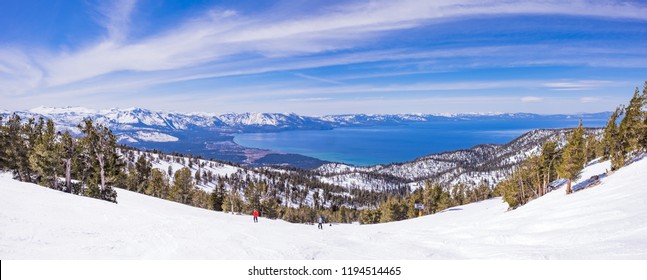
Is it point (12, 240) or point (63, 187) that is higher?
point (12, 240)

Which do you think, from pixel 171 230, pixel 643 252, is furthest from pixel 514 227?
pixel 171 230

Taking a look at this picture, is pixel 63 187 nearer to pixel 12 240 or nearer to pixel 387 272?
pixel 12 240

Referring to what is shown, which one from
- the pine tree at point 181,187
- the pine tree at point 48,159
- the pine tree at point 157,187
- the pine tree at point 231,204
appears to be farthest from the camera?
the pine tree at point 181,187

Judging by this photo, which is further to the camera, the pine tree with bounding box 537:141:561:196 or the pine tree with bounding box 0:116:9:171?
the pine tree with bounding box 537:141:561:196

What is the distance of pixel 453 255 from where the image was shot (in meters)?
15.5

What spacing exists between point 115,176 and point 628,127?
7184 centimetres

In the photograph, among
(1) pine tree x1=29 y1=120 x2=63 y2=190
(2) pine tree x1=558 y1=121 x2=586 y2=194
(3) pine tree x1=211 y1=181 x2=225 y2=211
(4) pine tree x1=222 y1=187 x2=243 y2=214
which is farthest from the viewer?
(3) pine tree x1=211 y1=181 x2=225 y2=211

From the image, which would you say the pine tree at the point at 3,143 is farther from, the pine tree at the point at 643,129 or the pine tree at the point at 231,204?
the pine tree at the point at 643,129

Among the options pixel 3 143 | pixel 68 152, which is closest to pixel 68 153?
pixel 68 152

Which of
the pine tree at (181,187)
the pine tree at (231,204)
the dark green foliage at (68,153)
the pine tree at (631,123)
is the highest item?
the pine tree at (631,123)

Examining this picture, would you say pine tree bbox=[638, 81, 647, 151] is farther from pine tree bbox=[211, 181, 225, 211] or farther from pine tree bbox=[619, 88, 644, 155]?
pine tree bbox=[211, 181, 225, 211]

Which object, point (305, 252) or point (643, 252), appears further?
point (305, 252)

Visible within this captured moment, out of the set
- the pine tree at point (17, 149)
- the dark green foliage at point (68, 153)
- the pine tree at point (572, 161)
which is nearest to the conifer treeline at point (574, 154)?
the pine tree at point (572, 161)

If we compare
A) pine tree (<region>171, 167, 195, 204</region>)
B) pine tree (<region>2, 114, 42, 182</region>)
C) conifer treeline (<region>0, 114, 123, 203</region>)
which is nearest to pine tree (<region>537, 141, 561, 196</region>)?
conifer treeline (<region>0, 114, 123, 203</region>)
